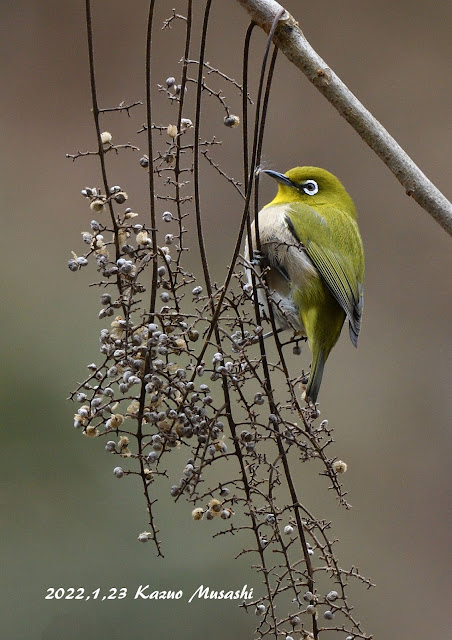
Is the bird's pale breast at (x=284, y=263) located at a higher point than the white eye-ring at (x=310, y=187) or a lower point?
lower

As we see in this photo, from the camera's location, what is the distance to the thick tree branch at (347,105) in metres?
1.46

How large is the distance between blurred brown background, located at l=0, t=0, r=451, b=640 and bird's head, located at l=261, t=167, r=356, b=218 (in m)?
1.58

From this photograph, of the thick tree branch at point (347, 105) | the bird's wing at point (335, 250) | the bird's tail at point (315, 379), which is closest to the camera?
the thick tree branch at point (347, 105)

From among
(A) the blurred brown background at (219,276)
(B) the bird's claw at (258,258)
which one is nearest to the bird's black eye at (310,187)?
(B) the bird's claw at (258,258)

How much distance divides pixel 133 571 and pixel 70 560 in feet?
0.79

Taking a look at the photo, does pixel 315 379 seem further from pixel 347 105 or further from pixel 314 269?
pixel 347 105

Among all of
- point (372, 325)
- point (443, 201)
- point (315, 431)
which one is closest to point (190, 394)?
point (315, 431)

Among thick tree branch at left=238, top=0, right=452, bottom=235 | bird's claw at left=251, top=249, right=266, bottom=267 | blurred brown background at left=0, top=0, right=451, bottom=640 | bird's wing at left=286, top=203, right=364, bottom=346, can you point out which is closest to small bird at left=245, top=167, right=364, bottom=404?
bird's wing at left=286, top=203, right=364, bottom=346

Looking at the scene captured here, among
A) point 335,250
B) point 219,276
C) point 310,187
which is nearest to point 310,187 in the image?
point 310,187

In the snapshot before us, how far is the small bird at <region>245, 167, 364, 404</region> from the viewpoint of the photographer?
1867mm

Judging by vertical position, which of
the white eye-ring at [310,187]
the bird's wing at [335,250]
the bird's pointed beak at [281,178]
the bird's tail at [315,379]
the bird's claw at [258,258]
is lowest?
the bird's tail at [315,379]

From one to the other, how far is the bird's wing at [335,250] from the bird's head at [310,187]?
1.6 inches

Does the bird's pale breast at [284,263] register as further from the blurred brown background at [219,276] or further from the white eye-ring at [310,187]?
the blurred brown background at [219,276]

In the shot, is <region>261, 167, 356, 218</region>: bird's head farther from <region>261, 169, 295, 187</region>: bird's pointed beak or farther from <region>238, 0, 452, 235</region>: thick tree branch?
<region>238, 0, 452, 235</region>: thick tree branch
